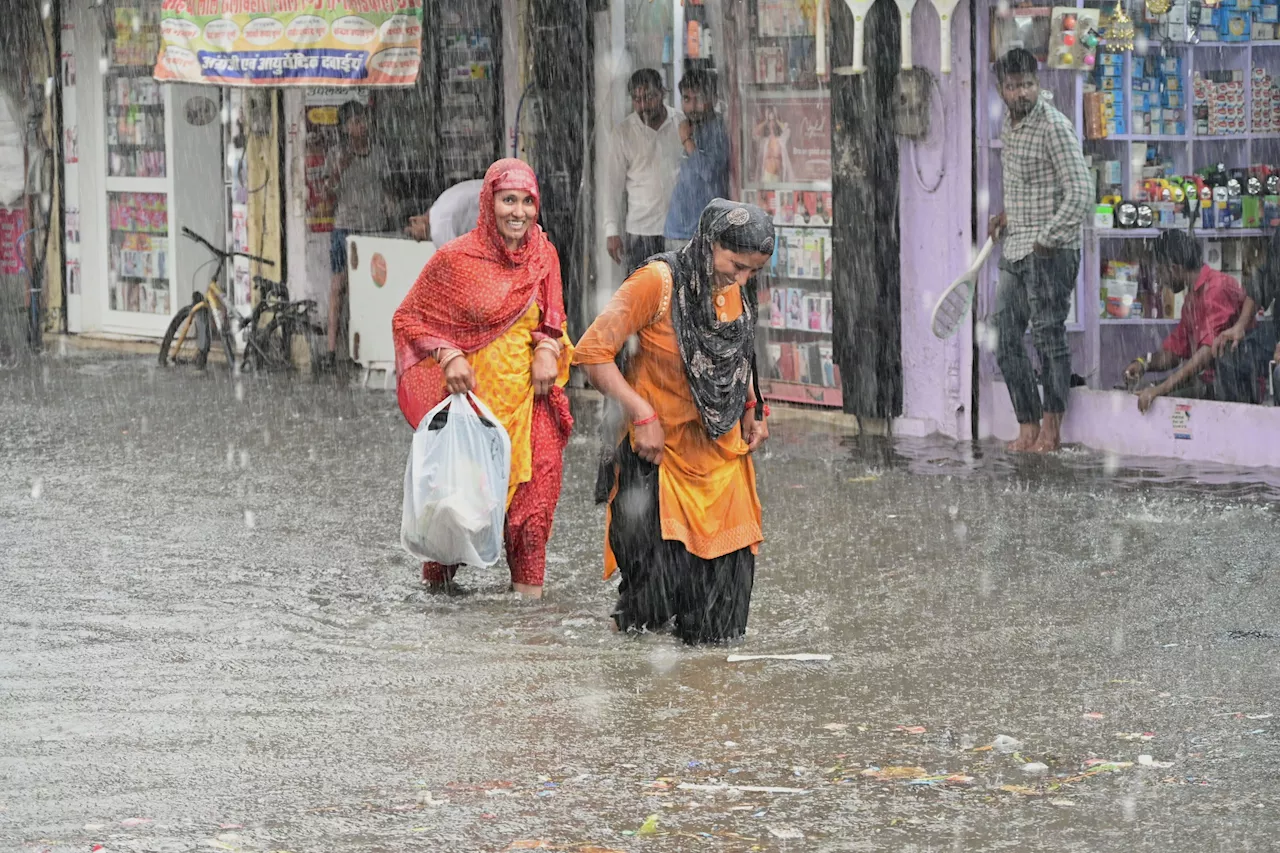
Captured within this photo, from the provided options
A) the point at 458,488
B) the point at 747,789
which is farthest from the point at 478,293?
the point at 747,789

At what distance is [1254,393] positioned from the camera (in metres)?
10.8

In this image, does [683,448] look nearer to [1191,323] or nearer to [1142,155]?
[1191,323]

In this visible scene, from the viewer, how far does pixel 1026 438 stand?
448 inches

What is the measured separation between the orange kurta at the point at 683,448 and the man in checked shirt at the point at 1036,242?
174 inches

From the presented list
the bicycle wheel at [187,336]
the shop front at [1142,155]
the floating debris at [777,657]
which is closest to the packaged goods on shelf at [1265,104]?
the shop front at [1142,155]

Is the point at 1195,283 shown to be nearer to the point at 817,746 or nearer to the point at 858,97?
the point at 858,97

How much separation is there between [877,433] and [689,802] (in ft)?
23.4

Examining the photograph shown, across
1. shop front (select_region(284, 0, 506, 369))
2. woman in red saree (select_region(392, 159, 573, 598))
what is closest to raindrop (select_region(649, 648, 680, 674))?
woman in red saree (select_region(392, 159, 573, 598))

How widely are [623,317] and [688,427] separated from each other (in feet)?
1.47

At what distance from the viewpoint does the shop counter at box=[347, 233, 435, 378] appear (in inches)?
593

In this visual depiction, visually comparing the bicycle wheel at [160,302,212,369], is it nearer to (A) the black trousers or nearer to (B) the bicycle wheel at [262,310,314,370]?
(B) the bicycle wheel at [262,310,314,370]

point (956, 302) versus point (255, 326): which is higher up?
point (956, 302)

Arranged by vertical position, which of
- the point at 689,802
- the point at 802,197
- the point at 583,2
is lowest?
the point at 689,802

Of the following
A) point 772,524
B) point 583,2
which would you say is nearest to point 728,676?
point 772,524
